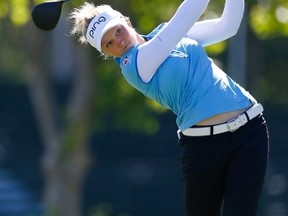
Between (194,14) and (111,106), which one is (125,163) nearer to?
(111,106)

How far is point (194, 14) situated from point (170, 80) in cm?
33

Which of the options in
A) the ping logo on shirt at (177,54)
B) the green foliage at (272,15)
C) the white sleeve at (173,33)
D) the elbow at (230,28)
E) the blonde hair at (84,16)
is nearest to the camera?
the white sleeve at (173,33)

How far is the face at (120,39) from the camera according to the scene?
236 inches

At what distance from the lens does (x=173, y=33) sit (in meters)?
5.85

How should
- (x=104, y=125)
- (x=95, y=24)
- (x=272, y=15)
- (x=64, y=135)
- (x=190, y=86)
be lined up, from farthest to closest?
(x=104, y=125), (x=64, y=135), (x=272, y=15), (x=95, y=24), (x=190, y=86)

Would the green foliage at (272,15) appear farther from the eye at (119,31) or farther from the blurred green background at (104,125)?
the eye at (119,31)

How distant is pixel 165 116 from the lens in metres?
16.7

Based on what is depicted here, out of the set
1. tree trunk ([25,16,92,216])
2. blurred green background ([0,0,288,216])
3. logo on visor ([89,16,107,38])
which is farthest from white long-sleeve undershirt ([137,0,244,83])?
tree trunk ([25,16,92,216])

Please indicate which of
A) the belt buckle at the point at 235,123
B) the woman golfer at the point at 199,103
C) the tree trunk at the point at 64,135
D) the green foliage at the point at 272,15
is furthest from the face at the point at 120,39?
the green foliage at the point at 272,15

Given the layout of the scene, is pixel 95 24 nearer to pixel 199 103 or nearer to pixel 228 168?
pixel 199 103

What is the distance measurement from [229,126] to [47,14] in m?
1.10

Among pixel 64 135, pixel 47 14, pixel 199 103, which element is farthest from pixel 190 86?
pixel 64 135

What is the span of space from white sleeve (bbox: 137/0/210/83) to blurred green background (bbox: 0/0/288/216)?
18.4 ft

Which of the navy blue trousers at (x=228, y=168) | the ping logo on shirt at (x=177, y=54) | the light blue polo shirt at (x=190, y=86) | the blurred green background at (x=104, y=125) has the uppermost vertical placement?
the ping logo on shirt at (x=177, y=54)
